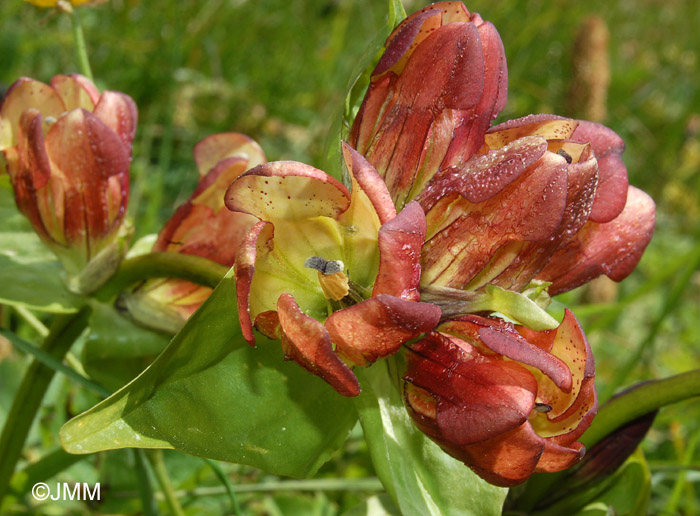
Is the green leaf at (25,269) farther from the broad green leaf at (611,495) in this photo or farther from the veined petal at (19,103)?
the broad green leaf at (611,495)

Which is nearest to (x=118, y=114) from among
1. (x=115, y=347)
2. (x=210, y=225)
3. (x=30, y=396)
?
(x=210, y=225)

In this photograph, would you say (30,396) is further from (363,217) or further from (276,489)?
(363,217)

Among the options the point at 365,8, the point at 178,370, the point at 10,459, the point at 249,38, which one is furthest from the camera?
the point at 365,8

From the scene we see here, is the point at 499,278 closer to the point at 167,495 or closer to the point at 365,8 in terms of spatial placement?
the point at 167,495

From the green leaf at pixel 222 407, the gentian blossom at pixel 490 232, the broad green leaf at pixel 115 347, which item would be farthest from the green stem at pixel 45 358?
the gentian blossom at pixel 490 232

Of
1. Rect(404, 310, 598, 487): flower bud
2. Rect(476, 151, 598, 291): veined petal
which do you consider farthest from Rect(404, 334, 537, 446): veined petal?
Rect(476, 151, 598, 291): veined petal

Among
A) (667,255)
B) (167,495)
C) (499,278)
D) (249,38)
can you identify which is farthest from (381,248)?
(667,255)

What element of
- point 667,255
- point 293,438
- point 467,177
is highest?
point 467,177
